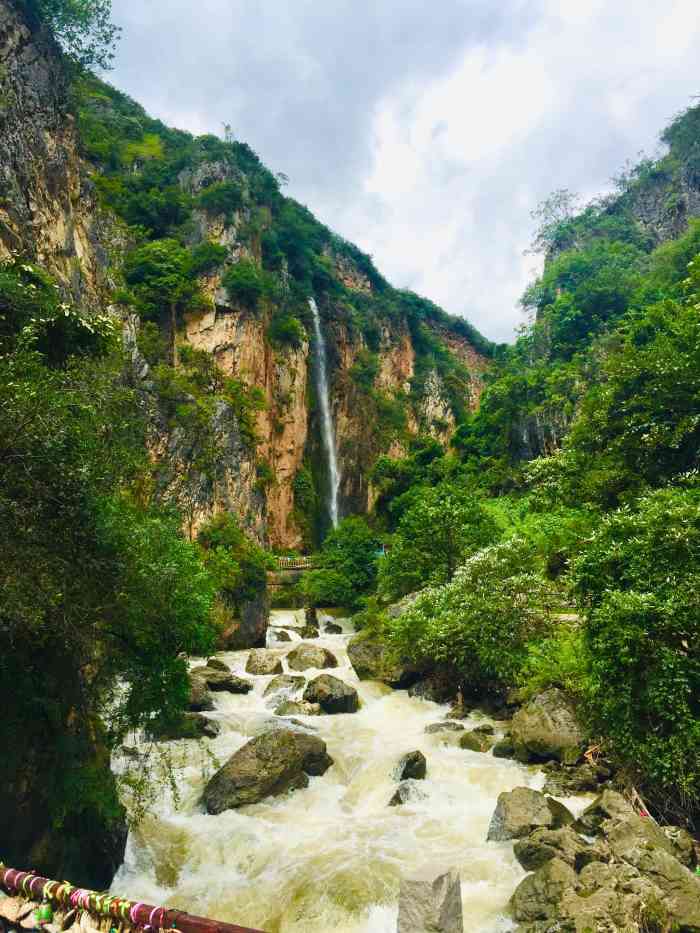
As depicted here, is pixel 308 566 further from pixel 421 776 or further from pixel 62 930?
pixel 62 930

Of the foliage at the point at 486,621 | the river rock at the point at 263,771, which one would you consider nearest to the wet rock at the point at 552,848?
the river rock at the point at 263,771

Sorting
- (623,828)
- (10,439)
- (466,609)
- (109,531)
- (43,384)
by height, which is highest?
(43,384)

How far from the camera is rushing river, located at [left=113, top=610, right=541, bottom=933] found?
679cm

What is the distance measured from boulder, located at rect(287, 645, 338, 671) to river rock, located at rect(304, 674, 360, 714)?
3.60 meters

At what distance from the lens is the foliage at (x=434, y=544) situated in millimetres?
19062

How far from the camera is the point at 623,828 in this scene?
6.68 meters

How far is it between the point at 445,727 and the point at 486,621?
8.73 feet

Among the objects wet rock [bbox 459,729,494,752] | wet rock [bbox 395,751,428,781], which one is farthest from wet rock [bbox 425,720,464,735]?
wet rock [bbox 395,751,428,781]

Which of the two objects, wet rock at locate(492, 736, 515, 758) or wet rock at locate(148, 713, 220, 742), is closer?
wet rock at locate(492, 736, 515, 758)

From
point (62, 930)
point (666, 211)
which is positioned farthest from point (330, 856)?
point (666, 211)

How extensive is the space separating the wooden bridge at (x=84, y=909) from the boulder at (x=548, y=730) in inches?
315

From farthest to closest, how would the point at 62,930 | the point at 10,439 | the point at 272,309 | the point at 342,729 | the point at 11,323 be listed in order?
the point at 272,309
the point at 342,729
the point at 11,323
the point at 10,439
the point at 62,930

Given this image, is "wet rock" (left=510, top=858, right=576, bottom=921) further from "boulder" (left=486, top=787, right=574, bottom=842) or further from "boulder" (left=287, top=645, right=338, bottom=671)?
"boulder" (left=287, top=645, right=338, bottom=671)

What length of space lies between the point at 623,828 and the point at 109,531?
718 cm
